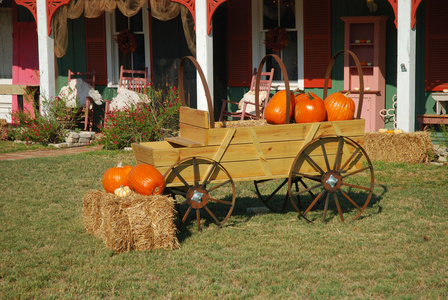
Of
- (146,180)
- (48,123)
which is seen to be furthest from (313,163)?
(48,123)

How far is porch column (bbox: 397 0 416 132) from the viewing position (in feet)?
27.8

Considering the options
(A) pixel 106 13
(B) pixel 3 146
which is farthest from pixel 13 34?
(B) pixel 3 146

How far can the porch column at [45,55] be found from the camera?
11.0 m

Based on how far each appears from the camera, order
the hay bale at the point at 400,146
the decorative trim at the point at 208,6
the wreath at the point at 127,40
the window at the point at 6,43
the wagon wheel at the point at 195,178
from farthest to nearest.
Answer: the window at the point at 6,43 < the wreath at the point at 127,40 < the decorative trim at the point at 208,6 < the hay bale at the point at 400,146 < the wagon wheel at the point at 195,178

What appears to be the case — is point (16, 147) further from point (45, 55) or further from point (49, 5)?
point (49, 5)

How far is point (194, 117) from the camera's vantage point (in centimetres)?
544

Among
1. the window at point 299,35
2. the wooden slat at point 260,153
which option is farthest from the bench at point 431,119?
the wooden slat at point 260,153

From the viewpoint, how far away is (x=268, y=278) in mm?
4195

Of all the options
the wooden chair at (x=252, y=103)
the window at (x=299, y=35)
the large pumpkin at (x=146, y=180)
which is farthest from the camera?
the window at (x=299, y=35)

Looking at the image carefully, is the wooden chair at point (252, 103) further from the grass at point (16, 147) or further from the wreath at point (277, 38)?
the grass at point (16, 147)

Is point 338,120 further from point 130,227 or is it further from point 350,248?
point 130,227

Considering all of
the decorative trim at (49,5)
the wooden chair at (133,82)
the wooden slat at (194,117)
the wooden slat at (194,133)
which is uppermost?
the decorative trim at (49,5)

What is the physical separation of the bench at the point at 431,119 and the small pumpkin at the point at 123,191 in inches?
242

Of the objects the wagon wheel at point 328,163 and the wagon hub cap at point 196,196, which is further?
the wagon wheel at point 328,163
